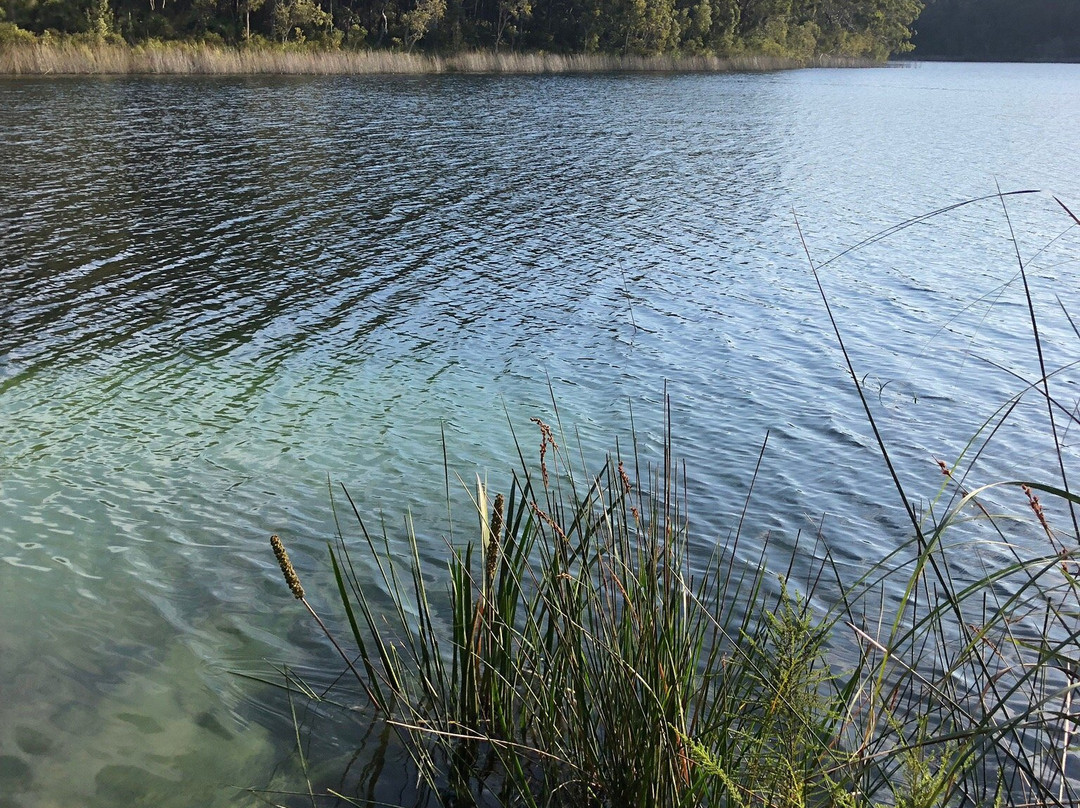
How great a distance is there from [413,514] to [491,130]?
19.2m

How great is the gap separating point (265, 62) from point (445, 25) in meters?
13.4

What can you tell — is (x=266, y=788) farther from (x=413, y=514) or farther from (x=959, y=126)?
(x=959, y=126)

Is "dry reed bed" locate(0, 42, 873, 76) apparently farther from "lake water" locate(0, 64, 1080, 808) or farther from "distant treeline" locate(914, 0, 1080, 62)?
"distant treeline" locate(914, 0, 1080, 62)

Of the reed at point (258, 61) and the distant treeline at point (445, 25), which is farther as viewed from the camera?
the distant treeline at point (445, 25)

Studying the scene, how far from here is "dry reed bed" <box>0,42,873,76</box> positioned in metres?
30.7

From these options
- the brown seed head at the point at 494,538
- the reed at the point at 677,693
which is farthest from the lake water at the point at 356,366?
the brown seed head at the point at 494,538

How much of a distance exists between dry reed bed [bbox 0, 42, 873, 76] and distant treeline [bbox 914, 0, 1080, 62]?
183ft

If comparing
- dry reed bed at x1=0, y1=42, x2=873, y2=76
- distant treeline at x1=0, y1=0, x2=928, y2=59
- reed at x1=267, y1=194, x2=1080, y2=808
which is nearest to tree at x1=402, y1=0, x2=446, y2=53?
distant treeline at x1=0, y1=0, x2=928, y2=59

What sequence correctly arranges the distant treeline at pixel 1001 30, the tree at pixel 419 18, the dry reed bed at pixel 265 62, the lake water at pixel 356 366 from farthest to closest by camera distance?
the distant treeline at pixel 1001 30 < the tree at pixel 419 18 < the dry reed bed at pixel 265 62 < the lake water at pixel 356 366

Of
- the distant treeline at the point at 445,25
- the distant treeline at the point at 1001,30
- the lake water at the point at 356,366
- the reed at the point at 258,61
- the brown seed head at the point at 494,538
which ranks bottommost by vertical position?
the lake water at the point at 356,366

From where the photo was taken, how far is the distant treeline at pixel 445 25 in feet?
120

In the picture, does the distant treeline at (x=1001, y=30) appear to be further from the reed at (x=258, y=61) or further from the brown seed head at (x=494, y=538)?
the brown seed head at (x=494, y=538)

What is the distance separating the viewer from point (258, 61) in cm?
3541

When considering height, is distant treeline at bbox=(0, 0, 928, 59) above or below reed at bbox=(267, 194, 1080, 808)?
above
